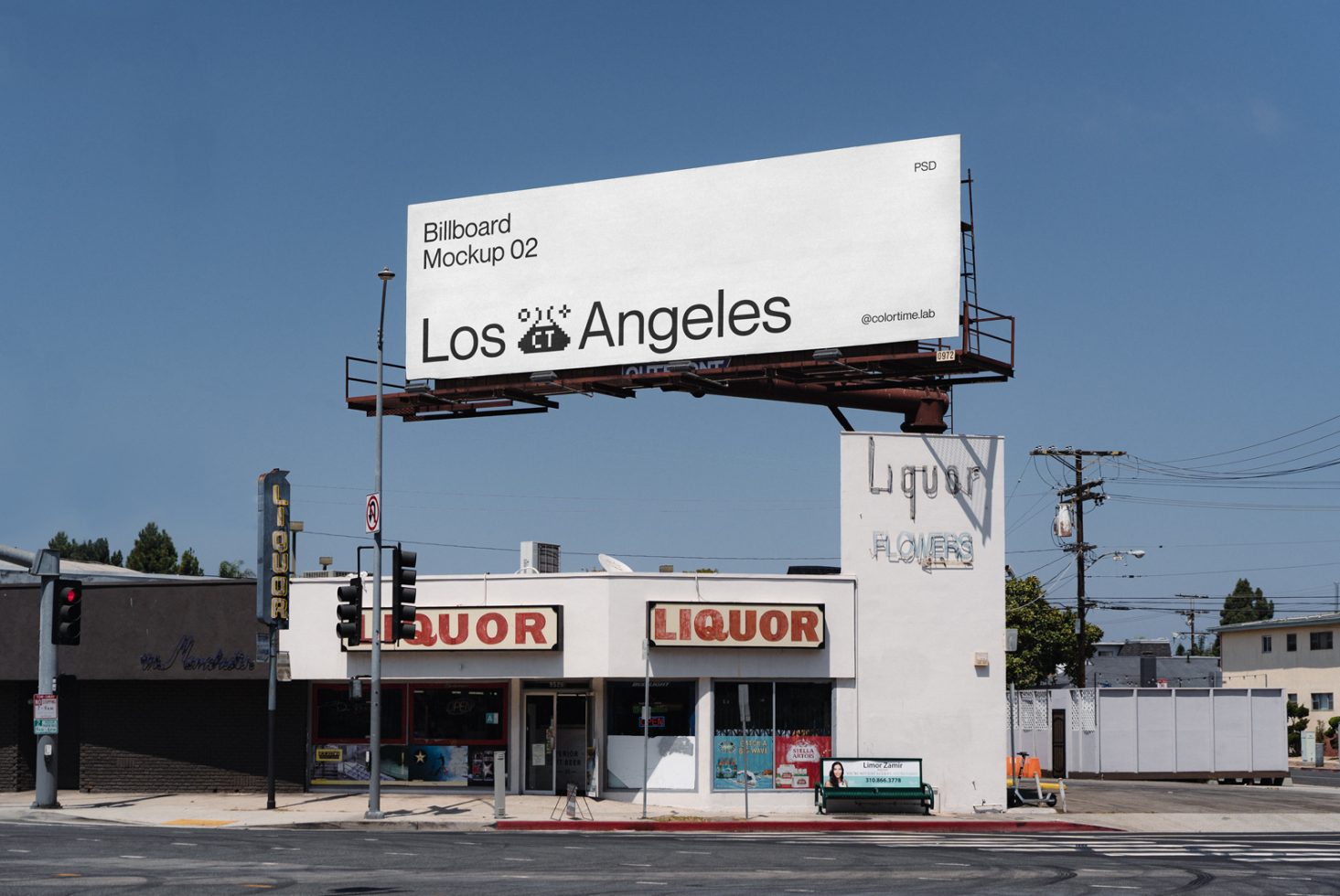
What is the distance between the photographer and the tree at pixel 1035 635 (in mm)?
76062

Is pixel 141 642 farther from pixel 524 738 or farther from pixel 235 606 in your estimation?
pixel 524 738

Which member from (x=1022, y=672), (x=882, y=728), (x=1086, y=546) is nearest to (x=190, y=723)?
(x=882, y=728)

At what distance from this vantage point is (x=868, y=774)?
33.6m

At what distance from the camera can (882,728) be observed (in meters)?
34.6

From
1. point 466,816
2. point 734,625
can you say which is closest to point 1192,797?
point 734,625

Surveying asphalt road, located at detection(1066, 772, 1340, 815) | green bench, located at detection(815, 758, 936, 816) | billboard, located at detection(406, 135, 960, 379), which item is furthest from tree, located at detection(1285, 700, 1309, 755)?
billboard, located at detection(406, 135, 960, 379)

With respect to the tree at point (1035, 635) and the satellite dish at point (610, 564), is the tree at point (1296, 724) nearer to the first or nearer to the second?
the tree at point (1035, 635)

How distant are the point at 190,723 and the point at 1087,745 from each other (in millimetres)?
29069

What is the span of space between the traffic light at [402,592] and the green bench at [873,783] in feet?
32.5

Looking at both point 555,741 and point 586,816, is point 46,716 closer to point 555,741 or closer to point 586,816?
point 555,741

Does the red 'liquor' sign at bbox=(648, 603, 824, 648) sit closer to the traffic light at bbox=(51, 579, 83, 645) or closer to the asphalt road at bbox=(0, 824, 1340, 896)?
the asphalt road at bbox=(0, 824, 1340, 896)

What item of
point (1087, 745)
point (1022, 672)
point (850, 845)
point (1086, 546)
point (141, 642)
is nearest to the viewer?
point (850, 845)

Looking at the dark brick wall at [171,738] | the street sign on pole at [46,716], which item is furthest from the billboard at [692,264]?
the street sign on pole at [46,716]

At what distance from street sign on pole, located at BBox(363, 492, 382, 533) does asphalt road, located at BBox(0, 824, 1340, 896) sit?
653 centimetres
